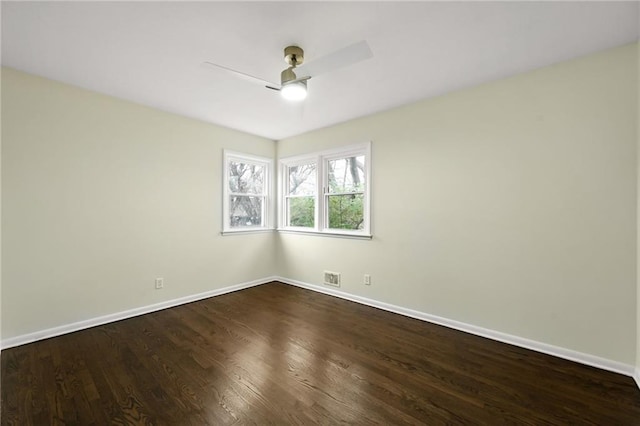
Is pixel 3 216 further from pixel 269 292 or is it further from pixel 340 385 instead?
pixel 340 385

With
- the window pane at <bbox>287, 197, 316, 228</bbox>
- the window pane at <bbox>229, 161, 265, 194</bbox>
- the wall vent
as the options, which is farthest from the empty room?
the window pane at <bbox>287, 197, 316, 228</bbox>

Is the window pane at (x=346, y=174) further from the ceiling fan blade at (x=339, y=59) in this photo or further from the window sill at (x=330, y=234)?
the ceiling fan blade at (x=339, y=59)

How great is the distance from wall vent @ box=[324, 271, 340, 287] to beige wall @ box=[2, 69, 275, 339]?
4.98 feet

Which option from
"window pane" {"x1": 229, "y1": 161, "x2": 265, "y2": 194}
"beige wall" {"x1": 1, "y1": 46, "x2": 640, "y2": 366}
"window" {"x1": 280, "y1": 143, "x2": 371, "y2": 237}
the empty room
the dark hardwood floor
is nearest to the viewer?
the dark hardwood floor

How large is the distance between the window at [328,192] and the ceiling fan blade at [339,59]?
1702 mm

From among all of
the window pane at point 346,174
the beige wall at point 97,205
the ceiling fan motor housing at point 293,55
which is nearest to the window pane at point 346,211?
the window pane at point 346,174

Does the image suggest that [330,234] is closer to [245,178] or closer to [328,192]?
[328,192]

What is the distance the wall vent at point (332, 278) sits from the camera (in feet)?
12.4

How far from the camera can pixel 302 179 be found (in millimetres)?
4383

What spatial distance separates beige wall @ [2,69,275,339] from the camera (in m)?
2.37

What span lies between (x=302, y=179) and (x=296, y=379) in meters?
3.02

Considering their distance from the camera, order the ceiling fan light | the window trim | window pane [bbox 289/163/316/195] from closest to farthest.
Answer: the ceiling fan light, the window trim, window pane [bbox 289/163/316/195]

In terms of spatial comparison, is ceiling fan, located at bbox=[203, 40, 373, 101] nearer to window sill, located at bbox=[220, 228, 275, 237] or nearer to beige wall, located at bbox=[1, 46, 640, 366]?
beige wall, located at bbox=[1, 46, 640, 366]

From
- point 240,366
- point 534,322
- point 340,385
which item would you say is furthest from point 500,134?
point 240,366
